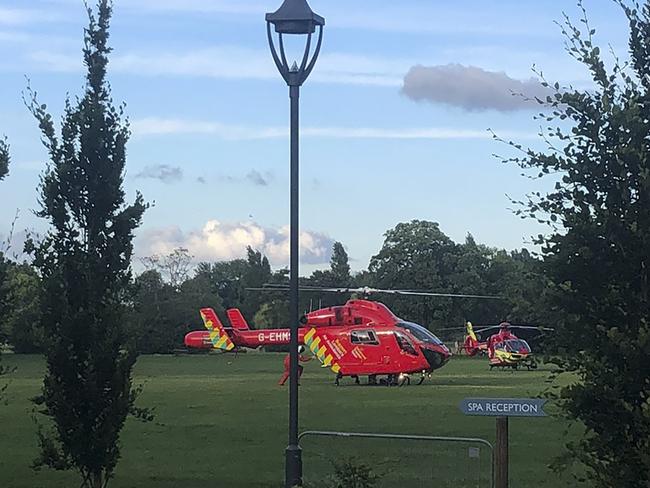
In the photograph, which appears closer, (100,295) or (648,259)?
(648,259)

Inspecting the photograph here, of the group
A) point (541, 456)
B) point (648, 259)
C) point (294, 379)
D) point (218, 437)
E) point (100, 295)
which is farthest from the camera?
point (218, 437)

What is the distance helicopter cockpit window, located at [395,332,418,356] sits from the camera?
1597 inches

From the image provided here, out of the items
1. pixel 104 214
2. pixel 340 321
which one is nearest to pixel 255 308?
pixel 340 321

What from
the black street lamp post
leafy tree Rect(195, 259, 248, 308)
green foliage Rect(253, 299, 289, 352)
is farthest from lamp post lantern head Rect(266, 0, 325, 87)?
→ leafy tree Rect(195, 259, 248, 308)

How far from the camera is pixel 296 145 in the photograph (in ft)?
31.5

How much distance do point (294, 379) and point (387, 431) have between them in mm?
13116

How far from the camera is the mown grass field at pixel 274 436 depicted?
13344mm

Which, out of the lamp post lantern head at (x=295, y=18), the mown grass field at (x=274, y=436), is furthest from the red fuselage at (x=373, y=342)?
the lamp post lantern head at (x=295, y=18)

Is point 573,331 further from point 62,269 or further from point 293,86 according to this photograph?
point 62,269

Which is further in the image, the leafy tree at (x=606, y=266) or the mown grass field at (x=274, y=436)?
the mown grass field at (x=274, y=436)

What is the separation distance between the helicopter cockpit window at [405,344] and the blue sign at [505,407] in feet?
104

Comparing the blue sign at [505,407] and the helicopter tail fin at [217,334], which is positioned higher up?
the blue sign at [505,407]

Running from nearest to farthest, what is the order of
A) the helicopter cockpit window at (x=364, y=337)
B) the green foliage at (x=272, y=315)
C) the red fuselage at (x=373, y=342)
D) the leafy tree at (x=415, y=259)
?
the red fuselage at (x=373, y=342)
the helicopter cockpit window at (x=364, y=337)
the leafy tree at (x=415, y=259)
the green foliage at (x=272, y=315)

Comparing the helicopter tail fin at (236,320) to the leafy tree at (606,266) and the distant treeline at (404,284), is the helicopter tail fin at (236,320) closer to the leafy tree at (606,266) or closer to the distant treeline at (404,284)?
the distant treeline at (404,284)
